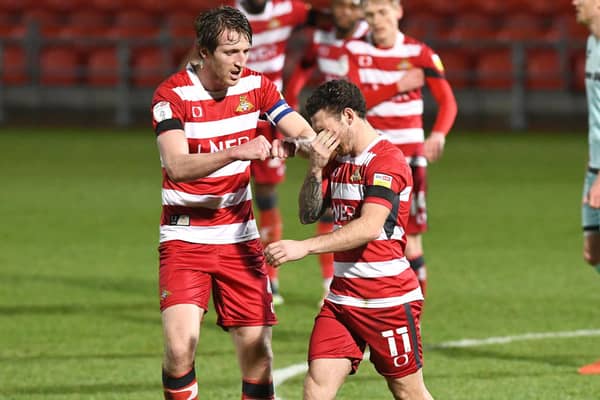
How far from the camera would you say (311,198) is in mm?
5109

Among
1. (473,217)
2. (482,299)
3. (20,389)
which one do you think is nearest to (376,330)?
(20,389)

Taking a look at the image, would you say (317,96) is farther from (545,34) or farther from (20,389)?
(545,34)

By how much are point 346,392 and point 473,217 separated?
6.84 metres

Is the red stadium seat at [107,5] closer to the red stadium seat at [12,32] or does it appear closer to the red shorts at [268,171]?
the red stadium seat at [12,32]

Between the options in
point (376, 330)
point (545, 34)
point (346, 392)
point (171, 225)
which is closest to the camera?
point (376, 330)

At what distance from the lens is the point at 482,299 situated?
8.98m

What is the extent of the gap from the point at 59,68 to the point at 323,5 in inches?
210

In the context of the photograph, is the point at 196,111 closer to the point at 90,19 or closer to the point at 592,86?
the point at 592,86

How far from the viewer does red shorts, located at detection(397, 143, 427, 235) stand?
7.76m

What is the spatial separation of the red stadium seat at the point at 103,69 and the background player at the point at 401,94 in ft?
53.7

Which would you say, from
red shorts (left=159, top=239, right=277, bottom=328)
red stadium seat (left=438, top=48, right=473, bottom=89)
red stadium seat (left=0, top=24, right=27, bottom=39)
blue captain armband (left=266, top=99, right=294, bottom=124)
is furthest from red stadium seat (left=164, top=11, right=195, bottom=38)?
red shorts (left=159, top=239, right=277, bottom=328)

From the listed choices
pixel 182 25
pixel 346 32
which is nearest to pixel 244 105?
pixel 346 32

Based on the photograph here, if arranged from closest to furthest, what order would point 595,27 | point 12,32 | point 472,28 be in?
point 595,27 → point 472,28 → point 12,32

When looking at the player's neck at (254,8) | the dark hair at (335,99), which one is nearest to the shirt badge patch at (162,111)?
the dark hair at (335,99)
